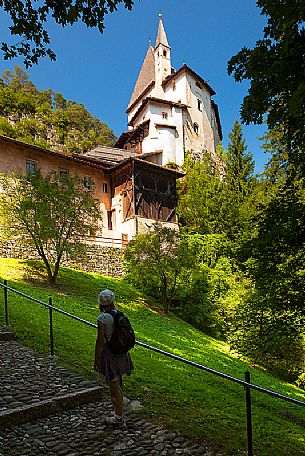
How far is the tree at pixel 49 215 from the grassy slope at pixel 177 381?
6.21ft

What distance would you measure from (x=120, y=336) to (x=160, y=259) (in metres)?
16.0

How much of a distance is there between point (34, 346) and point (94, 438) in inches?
147

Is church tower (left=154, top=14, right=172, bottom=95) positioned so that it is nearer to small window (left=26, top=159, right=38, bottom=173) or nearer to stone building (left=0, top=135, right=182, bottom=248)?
stone building (left=0, top=135, right=182, bottom=248)

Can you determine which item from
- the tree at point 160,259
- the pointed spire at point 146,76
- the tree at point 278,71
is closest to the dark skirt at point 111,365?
the tree at point 278,71

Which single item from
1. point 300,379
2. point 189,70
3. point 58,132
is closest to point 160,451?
point 300,379

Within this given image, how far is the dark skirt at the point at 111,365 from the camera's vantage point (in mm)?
4652

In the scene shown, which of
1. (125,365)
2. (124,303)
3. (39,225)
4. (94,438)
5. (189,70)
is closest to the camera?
(94,438)

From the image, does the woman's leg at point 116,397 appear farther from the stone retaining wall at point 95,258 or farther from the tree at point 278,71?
the stone retaining wall at point 95,258

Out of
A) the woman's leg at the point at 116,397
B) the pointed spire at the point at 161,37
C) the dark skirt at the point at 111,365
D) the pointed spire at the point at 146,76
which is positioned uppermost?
the pointed spire at the point at 161,37

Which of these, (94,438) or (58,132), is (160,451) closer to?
(94,438)

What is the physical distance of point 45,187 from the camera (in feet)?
60.0

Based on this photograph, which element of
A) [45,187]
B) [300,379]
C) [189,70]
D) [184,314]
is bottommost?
[300,379]

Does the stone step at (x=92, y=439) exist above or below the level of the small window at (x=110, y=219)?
below

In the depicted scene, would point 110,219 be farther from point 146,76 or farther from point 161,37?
point 161,37
